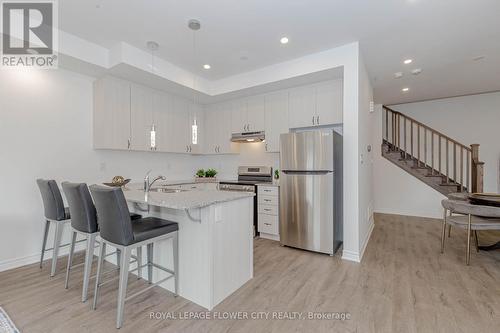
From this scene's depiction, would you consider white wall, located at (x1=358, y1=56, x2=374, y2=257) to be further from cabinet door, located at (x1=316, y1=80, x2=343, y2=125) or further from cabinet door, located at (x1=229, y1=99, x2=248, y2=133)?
cabinet door, located at (x1=229, y1=99, x2=248, y2=133)

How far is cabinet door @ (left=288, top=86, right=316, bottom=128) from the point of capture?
3809 mm

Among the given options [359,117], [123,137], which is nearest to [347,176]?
[359,117]

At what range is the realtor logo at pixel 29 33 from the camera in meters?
2.45

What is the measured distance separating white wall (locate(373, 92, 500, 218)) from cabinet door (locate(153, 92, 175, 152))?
4819 mm

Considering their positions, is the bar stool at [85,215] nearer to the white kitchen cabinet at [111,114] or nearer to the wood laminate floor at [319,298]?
the wood laminate floor at [319,298]

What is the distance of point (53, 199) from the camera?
263 cm

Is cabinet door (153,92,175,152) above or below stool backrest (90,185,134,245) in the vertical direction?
above

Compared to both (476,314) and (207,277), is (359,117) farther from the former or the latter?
(207,277)

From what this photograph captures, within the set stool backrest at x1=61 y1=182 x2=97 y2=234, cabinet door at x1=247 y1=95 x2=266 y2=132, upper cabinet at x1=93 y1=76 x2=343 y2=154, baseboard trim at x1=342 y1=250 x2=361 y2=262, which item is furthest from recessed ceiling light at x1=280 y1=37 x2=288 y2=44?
baseboard trim at x1=342 y1=250 x2=361 y2=262

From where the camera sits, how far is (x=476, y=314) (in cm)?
194

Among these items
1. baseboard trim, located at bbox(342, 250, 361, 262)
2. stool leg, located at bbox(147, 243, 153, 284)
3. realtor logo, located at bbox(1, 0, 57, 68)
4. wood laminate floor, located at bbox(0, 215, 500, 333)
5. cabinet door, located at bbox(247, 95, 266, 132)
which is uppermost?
realtor logo, located at bbox(1, 0, 57, 68)

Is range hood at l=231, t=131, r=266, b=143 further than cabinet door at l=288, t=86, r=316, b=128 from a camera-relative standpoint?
Yes

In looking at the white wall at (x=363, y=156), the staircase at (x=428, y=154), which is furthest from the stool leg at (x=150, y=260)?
the staircase at (x=428, y=154)

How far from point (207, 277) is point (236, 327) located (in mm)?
446
